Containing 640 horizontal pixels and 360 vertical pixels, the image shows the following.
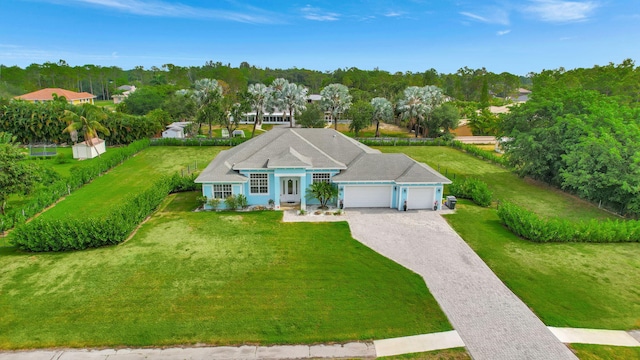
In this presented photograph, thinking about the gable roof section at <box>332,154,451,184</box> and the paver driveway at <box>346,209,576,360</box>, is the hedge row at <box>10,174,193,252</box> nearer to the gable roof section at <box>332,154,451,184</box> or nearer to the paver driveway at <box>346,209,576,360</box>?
the paver driveway at <box>346,209,576,360</box>

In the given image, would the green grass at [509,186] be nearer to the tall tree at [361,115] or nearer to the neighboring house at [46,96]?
the tall tree at [361,115]

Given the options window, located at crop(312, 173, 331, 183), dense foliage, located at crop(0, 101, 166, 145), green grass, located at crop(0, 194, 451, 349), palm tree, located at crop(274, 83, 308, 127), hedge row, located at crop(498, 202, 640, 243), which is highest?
palm tree, located at crop(274, 83, 308, 127)

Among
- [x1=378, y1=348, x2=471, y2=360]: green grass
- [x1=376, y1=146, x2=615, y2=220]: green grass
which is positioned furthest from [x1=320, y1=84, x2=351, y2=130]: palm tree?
[x1=378, y1=348, x2=471, y2=360]: green grass

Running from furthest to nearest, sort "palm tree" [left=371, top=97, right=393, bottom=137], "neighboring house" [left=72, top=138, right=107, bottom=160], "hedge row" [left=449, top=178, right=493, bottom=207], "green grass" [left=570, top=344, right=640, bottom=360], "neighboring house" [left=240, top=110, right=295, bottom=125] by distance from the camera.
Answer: "neighboring house" [left=240, top=110, right=295, bottom=125] → "palm tree" [left=371, top=97, right=393, bottom=137] → "neighboring house" [left=72, top=138, right=107, bottom=160] → "hedge row" [left=449, top=178, right=493, bottom=207] → "green grass" [left=570, top=344, right=640, bottom=360]

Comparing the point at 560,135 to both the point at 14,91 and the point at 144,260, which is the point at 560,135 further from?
the point at 14,91

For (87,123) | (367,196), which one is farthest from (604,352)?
(87,123)

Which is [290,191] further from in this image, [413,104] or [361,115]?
[413,104]
